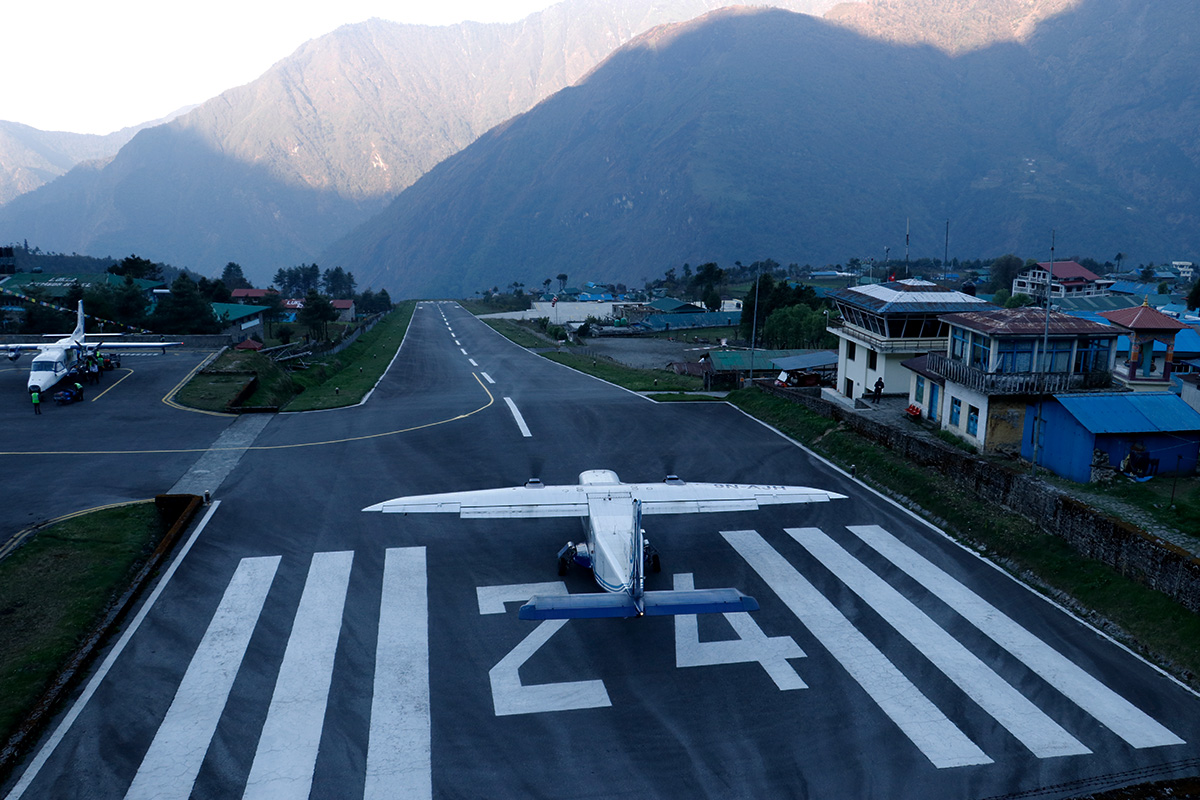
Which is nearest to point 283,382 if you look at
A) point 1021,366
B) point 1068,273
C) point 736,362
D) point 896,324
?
point 736,362

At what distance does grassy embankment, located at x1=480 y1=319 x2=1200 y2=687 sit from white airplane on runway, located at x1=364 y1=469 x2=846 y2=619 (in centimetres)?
806

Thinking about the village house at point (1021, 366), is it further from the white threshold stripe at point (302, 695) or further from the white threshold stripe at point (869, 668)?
the white threshold stripe at point (302, 695)

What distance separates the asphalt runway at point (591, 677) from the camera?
1731cm

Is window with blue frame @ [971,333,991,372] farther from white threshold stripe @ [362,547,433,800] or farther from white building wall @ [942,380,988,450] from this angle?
white threshold stripe @ [362,547,433,800]

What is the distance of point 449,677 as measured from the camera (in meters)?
20.9

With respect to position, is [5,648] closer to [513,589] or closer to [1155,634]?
[513,589]

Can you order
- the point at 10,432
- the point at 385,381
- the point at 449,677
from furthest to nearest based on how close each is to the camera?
1. the point at 385,381
2. the point at 10,432
3. the point at 449,677

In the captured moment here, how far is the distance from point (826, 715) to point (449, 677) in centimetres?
1035

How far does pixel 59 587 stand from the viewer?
25.4 meters

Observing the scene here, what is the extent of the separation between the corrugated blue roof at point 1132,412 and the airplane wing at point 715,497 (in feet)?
50.8

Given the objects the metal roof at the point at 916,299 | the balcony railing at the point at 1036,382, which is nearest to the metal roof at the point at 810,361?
the metal roof at the point at 916,299

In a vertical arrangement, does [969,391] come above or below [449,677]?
above

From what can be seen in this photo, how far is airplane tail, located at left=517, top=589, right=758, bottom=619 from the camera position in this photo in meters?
20.0

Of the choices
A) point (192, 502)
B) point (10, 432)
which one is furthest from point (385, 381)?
point (192, 502)
